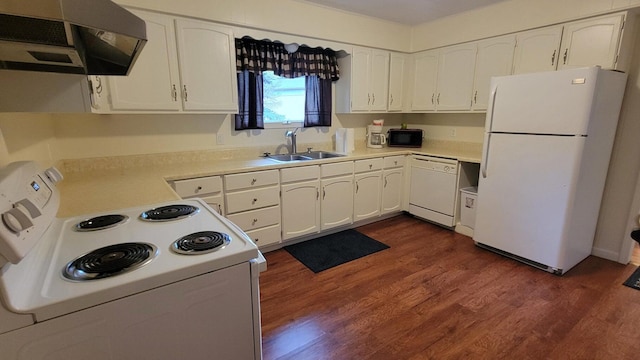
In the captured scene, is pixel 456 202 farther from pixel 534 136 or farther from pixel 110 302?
pixel 110 302

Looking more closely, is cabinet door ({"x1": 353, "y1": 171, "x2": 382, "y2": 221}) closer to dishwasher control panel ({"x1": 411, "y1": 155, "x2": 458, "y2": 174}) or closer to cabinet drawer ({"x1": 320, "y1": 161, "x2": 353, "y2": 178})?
cabinet drawer ({"x1": 320, "y1": 161, "x2": 353, "y2": 178})

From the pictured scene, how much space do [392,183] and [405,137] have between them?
0.78 meters

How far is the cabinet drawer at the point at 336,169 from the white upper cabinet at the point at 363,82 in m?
0.73

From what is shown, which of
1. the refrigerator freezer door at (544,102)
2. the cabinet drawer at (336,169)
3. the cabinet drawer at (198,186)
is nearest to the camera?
the refrigerator freezer door at (544,102)

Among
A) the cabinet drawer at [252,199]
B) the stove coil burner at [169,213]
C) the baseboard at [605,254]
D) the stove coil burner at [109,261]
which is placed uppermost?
the stove coil burner at [169,213]

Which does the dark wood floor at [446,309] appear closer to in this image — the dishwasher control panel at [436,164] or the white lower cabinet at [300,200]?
the white lower cabinet at [300,200]

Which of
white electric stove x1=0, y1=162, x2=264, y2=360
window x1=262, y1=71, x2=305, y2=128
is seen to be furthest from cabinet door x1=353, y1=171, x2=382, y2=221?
white electric stove x1=0, y1=162, x2=264, y2=360

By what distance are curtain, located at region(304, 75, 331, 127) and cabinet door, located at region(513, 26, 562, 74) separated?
1951 mm

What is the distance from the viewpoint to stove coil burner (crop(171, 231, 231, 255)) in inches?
40.5

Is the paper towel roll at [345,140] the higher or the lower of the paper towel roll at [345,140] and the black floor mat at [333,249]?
the higher

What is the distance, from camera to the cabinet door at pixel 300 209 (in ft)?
9.82

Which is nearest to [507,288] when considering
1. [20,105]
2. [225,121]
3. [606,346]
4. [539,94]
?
[606,346]

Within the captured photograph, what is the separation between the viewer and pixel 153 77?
7.93ft

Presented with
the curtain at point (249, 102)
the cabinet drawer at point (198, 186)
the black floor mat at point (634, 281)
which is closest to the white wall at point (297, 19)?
the curtain at point (249, 102)
